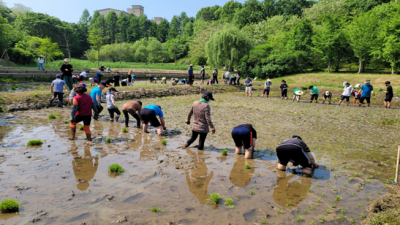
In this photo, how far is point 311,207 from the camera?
474cm

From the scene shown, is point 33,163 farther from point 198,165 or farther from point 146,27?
point 146,27

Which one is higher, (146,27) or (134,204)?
(146,27)

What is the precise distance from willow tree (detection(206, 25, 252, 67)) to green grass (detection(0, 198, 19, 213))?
38.9 m

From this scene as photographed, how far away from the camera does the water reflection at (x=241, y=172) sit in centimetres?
585

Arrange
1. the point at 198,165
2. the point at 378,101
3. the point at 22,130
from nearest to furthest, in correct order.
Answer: the point at 198,165, the point at 22,130, the point at 378,101

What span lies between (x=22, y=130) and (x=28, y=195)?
6.05 m

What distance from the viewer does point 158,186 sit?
543cm

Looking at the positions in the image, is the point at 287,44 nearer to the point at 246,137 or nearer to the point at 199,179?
the point at 246,137

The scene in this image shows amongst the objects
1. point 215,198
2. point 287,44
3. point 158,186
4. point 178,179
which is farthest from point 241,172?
point 287,44

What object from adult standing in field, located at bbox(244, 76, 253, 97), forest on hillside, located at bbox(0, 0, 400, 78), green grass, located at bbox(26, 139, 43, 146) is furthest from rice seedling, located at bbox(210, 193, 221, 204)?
forest on hillside, located at bbox(0, 0, 400, 78)

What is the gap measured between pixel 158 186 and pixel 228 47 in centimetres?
3855

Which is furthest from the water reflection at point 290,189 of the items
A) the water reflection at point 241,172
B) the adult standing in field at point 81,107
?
the adult standing in field at point 81,107

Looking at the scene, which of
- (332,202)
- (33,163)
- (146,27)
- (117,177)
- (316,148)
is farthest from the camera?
(146,27)

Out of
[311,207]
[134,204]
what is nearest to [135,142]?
[134,204]
